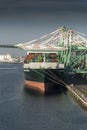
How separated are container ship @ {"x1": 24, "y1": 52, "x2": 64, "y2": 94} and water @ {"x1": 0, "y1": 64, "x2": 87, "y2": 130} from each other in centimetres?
271

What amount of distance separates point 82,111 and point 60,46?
64.2 ft

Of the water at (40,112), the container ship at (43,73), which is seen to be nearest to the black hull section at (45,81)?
the container ship at (43,73)

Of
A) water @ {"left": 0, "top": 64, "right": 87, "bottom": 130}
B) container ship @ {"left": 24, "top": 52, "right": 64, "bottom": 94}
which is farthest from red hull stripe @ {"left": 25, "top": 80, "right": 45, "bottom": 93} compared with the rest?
water @ {"left": 0, "top": 64, "right": 87, "bottom": 130}

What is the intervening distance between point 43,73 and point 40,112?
11.2m

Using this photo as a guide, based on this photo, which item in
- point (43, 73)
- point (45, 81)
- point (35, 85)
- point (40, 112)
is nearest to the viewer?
point (40, 112)

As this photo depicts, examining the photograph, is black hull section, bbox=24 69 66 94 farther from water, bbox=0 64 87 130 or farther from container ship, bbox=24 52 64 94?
water, bbox=0 64 87 130

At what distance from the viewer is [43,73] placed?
35.5 metres

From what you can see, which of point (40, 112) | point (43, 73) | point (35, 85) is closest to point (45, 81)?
point (43, 73)

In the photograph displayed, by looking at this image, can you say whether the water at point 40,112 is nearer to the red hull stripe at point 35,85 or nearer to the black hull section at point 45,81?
the red hull stripe at point 35,85

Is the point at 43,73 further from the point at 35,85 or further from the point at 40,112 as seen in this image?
the point at 40,112

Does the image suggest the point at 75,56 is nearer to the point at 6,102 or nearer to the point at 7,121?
the point at 6,102

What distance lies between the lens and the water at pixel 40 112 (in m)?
21.0

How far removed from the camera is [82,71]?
39750mm

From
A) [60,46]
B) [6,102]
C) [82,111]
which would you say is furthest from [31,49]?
[82,111]
